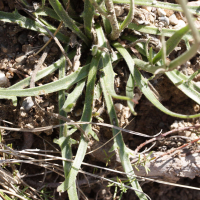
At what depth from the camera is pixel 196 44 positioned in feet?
2.19

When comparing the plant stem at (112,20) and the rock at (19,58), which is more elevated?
the plant stem at (112,20)

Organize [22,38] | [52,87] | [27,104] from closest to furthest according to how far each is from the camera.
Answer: [52,87] → [27,104] → [22,38]

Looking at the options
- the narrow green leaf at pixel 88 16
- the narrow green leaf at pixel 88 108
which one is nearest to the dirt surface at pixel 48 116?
the narrow green leaf at pixel 88 108

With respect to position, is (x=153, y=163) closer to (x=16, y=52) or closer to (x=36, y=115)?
(x=36, y=115)

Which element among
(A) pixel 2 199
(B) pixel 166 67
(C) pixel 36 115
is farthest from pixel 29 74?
(B) pixel 166 67

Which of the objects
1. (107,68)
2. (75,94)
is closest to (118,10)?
(107,68)

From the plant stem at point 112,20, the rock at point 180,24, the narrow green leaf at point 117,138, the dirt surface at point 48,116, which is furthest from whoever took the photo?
the rock at point 180,24

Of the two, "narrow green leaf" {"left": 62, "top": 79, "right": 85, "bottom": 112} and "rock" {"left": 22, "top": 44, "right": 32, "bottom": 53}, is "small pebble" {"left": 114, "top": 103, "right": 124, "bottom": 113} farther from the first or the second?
"rock" {"left": 22, "top": 44, "right": 32, "bottom": 53}

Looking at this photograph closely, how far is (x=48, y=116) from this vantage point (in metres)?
1.47

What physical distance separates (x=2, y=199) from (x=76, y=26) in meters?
1.14

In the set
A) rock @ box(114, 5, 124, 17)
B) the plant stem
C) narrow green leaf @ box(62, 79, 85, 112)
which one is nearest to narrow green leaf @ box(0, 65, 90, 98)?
narrow green leaf @ box(62, 79, 85, 112)

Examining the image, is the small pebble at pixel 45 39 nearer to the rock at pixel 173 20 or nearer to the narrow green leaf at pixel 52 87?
the narrow green leaf at pixel 52 87

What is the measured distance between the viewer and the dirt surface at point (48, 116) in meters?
1.49

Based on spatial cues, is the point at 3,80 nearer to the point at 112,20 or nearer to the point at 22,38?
the point at 22,38
